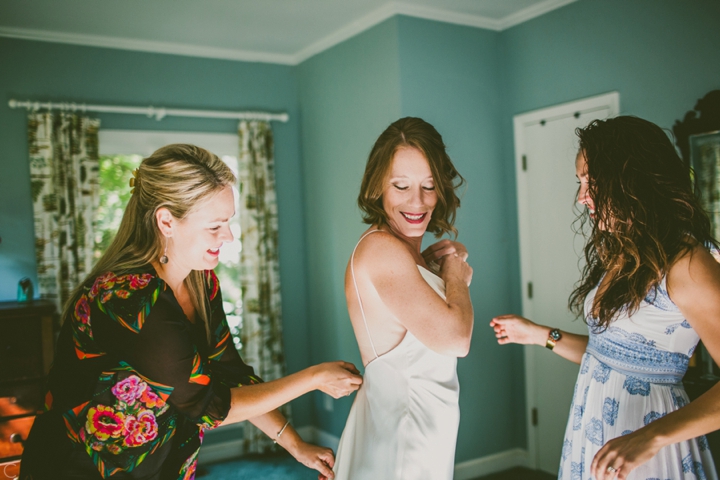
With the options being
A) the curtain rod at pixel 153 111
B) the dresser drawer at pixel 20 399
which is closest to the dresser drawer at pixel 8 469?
the dresser drawer at pixel 20 399

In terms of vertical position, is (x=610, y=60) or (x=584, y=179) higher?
(x=610, y=60)

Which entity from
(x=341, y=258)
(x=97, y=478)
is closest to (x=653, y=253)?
(x=97, y=478)

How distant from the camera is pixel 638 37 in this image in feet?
10.7

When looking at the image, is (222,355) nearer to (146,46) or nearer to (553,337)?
(553,337)

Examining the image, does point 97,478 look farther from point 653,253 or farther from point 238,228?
point 238,228

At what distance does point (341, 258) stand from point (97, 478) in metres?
3.04

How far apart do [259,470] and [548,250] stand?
8.38 feet

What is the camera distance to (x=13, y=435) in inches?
132

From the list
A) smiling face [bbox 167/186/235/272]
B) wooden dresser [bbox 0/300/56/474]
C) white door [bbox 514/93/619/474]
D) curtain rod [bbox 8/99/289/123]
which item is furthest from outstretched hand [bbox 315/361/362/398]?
curtain rod [bbox 8/99/289/123]

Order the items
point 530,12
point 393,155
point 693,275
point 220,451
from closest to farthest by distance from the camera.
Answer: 1. point 693,275
2. point 393,155
3. point 530,12
4. point 220,451

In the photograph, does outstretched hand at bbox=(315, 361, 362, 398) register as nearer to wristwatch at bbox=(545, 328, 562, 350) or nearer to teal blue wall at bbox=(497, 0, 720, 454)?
wristwatch at bbox=(545, 328, 562, 350)

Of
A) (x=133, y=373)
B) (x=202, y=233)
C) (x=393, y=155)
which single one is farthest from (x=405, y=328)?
(x=133, y=373)

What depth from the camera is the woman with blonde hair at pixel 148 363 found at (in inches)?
54.6

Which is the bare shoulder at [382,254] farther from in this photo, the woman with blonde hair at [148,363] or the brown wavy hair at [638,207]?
the brown wavy hair at [638,207]
